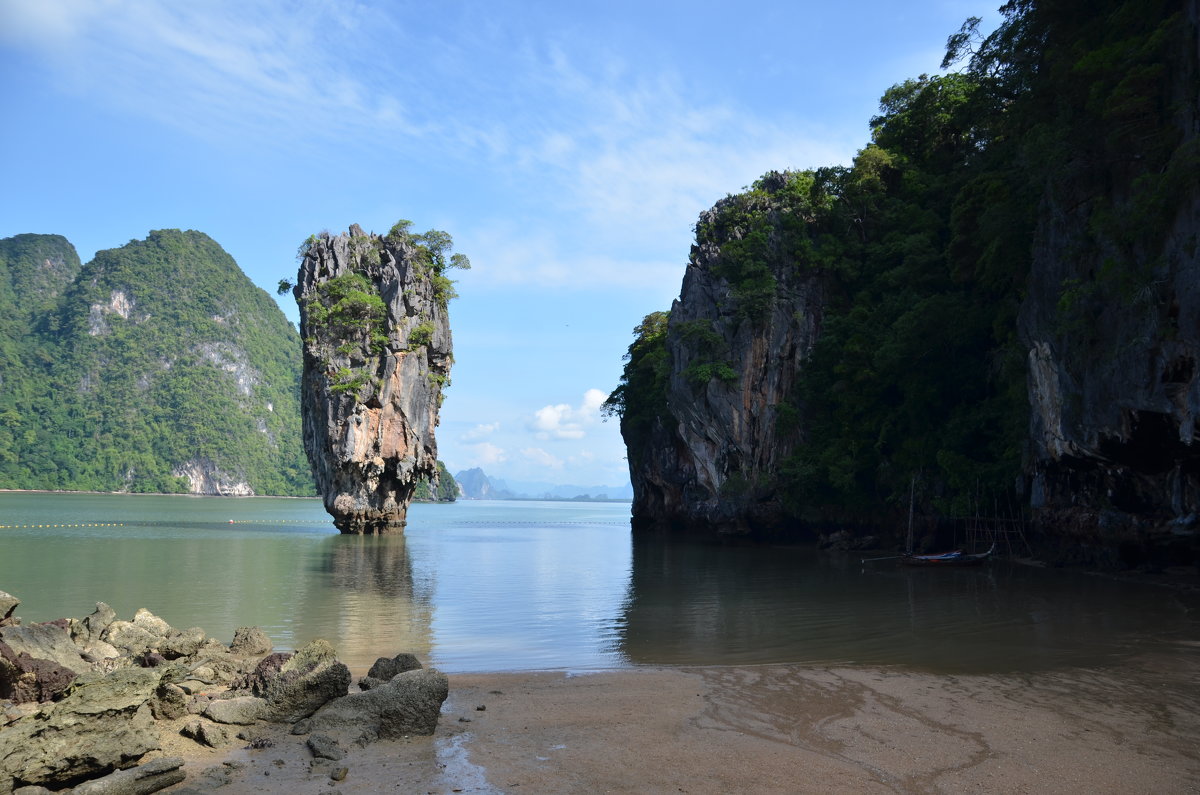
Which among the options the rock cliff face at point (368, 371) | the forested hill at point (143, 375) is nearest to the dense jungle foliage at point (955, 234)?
the rock cliff face at point (368, 371)

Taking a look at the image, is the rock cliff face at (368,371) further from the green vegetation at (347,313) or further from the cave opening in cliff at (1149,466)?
the cave opening in cliff at (1149,466)

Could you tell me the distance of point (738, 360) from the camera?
1428 inches

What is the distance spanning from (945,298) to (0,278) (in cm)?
15643

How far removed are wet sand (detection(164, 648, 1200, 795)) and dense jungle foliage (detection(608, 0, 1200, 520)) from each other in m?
9.55

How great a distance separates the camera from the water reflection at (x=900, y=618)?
1170cm

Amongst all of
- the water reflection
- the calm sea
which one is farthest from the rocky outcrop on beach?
the water reflection

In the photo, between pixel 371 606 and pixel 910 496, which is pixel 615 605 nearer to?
pixel 371 606

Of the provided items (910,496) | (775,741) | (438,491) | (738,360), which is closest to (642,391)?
(738,360)

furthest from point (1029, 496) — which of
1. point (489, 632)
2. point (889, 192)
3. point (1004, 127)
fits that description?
point (489, 632)

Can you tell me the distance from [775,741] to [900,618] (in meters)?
9.09

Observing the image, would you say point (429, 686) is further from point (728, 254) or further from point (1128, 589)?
point (728, 254)

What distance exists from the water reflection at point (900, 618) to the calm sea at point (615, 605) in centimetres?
5

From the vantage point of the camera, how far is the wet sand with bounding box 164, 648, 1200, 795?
6.17 meters

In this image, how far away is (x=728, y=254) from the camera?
121 feet
